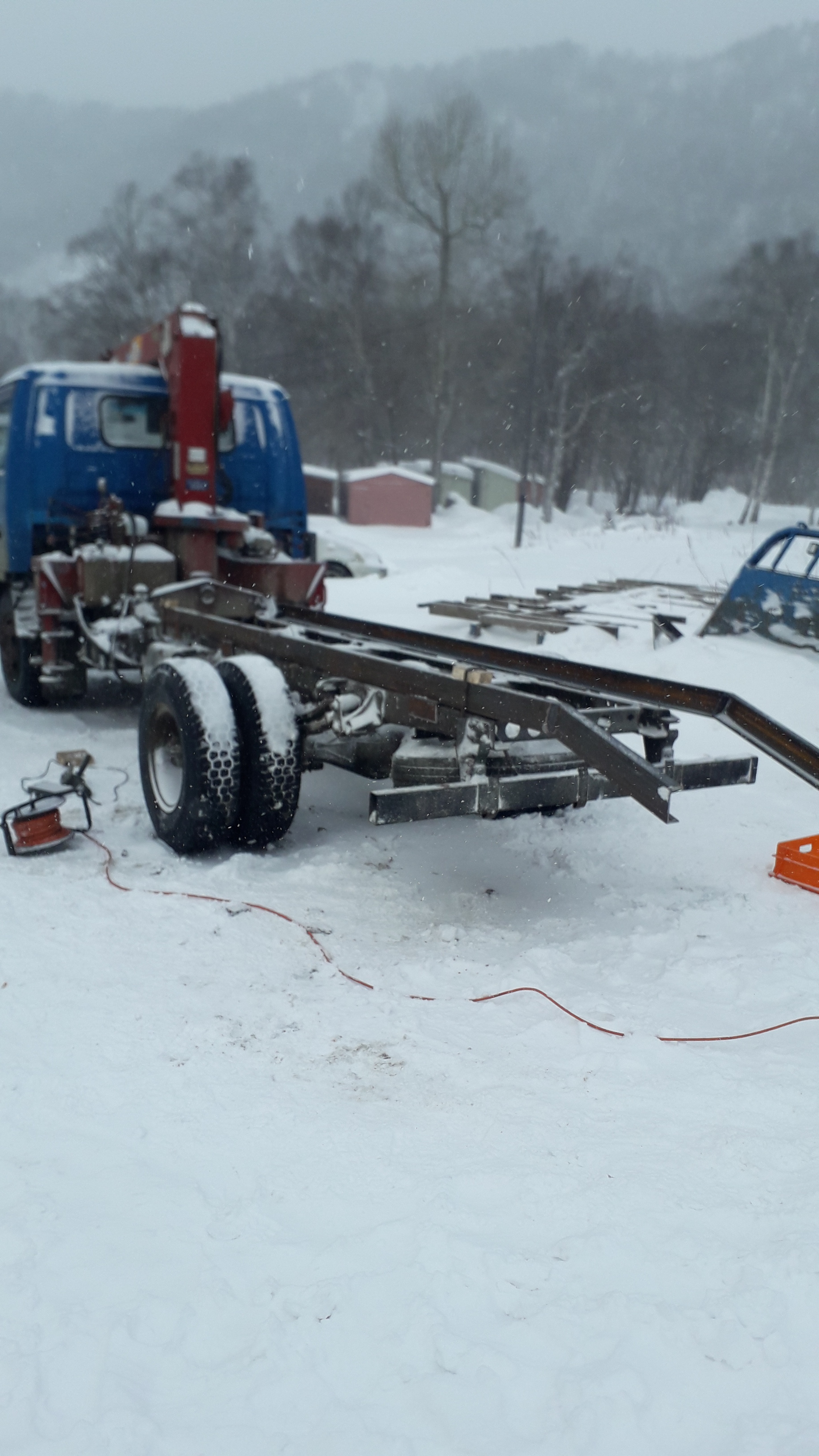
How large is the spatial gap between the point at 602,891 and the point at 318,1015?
163cm

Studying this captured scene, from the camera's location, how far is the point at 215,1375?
198 cm

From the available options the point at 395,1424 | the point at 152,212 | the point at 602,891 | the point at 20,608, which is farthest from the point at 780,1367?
the point at 152,212

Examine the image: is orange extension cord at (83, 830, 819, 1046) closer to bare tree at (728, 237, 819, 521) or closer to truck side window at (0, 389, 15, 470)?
truck side window at (0, 389, 15, 470)

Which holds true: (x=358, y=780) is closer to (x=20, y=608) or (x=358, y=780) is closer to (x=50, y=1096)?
(x=20, y=608)

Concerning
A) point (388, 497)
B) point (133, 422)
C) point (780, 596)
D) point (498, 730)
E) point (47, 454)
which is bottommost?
point (388, 497)

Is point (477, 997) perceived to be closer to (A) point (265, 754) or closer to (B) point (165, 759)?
(A) point (265, 754)

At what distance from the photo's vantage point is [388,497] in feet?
116

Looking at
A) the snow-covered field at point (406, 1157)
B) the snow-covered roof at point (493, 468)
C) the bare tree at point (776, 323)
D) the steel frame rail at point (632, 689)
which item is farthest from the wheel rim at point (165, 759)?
the snow-covered roof at point (493, 468)

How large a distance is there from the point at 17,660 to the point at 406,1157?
20.5 ft

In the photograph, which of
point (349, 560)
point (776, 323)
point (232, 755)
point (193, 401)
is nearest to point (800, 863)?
point (232, 755)

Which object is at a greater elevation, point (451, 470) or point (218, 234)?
point (218, 234)

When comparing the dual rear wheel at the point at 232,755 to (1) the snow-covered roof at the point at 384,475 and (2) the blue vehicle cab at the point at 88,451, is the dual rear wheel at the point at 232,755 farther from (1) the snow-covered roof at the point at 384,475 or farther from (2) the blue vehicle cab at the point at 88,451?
(1) the snow-covered roof at the point at 384,475

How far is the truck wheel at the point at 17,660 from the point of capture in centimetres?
751

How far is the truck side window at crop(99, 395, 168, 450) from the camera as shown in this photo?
747 cm
